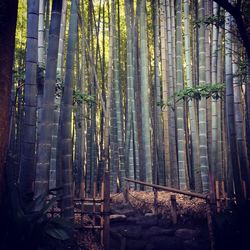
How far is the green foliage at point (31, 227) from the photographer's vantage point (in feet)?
9.48

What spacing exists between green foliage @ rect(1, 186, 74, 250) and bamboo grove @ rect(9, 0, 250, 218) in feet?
1.10

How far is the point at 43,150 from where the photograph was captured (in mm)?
3631

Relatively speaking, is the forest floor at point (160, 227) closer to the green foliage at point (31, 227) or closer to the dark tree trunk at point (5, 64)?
the green foliage at point (31, 227)

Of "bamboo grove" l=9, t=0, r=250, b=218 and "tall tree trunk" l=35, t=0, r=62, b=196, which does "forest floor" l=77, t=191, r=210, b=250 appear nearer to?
"bamboo grove" l=9, t=0, r=250, b=218

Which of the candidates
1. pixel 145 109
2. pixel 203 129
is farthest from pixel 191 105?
pixel 145 109

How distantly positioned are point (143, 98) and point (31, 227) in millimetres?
4652

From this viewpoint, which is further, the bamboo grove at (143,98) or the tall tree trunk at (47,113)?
the bamboo grove at (143,98)

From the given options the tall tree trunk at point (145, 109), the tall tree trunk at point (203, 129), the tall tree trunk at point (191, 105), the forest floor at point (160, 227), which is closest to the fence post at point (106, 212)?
the forest floor at point (160, 227)

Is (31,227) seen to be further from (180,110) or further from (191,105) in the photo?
(191,105)

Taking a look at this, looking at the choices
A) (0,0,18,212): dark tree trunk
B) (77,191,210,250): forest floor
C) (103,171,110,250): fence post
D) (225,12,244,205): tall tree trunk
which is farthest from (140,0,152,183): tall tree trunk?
(0,0,18,212): dark tree trunk

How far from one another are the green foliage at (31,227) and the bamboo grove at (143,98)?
335 mm

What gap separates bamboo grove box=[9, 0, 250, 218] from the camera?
3.70 m

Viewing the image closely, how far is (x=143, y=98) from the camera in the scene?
23.6 feet

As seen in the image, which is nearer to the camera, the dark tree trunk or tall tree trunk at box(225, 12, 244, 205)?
the dark tree trunk
